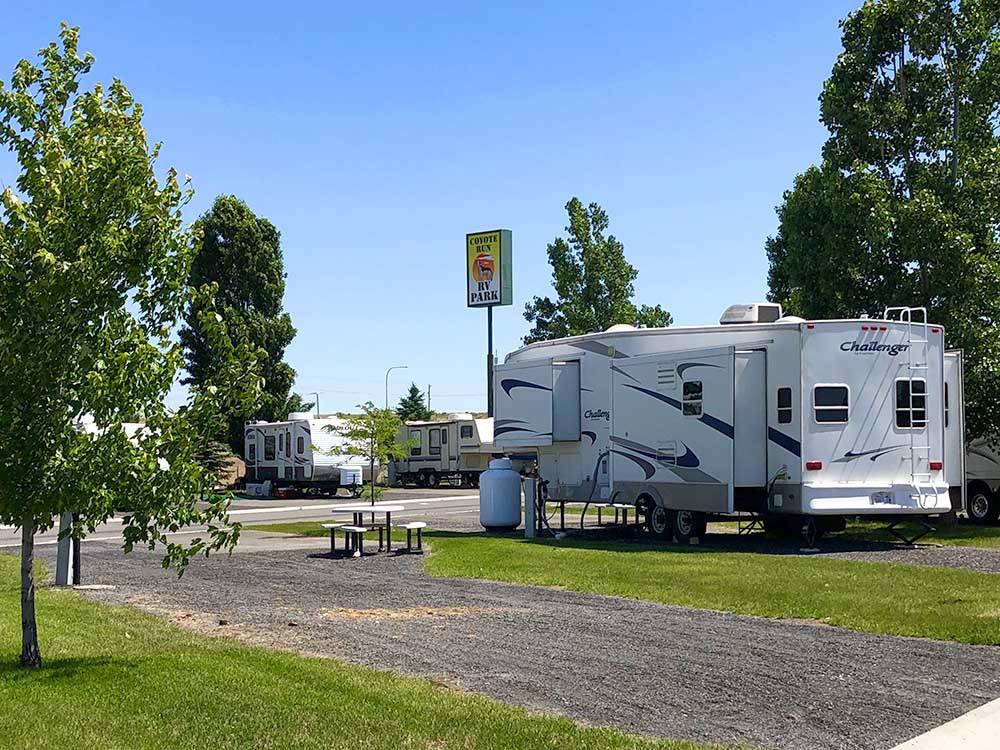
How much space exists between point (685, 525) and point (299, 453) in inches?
1127

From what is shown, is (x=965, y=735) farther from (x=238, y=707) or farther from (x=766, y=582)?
(x=766, y=582)

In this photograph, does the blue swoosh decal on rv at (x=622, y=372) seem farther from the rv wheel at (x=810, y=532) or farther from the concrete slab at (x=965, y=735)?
the concrete slab at (x=965, y=735)

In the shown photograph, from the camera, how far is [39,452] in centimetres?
786

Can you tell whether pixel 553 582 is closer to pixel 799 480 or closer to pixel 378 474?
pixel 799 480

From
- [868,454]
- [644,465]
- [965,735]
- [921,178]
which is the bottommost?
[965,735]

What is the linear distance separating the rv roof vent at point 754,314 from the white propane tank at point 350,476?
1082 inches

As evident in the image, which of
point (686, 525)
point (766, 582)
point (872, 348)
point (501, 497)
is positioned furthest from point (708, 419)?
point (766, 582)

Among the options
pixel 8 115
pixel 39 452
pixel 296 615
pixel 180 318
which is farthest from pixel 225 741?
pixel 296 615

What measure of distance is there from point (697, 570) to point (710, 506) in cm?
384

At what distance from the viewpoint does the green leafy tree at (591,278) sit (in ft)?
141

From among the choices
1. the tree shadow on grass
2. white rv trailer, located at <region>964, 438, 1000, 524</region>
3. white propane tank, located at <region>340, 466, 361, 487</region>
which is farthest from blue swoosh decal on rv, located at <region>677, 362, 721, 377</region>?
white propane tank, located at <region>340, 466, 361, 487</region>

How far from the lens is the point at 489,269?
1644 inches

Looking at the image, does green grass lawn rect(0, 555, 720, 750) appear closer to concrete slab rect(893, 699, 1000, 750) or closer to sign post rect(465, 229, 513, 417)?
concrete slab rect(893, 699, 1000, 750)

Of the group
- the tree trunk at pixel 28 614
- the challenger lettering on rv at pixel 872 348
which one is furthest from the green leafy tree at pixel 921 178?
the tree trunk at pixel 28 614
